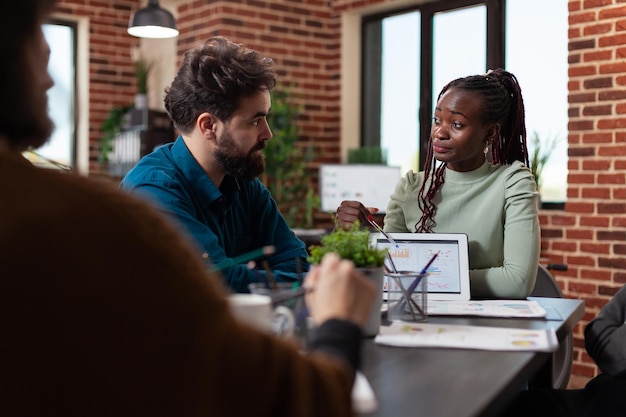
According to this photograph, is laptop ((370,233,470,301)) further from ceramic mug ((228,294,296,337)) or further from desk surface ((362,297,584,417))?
ceramic mug ((228,294,296,337))

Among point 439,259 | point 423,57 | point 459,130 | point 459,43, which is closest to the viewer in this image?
point 439,259

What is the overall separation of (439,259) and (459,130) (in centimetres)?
52

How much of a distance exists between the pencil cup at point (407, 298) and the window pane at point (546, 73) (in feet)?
9.35

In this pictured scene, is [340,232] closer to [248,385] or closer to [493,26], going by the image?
[248,385]

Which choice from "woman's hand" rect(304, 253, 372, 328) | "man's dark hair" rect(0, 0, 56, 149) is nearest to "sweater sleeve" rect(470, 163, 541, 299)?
"woman's hand" rect(304, 253, 372, 328)

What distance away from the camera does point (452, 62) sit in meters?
4.75

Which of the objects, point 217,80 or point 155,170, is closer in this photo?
point 155,170

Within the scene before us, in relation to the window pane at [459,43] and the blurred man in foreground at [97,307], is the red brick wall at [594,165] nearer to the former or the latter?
the window pane at [459,43]

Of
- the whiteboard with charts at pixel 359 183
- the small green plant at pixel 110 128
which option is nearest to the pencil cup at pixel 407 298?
the whiteboard with charts at pixel 359 183

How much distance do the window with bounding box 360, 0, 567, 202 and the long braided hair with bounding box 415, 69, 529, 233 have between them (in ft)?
5.46

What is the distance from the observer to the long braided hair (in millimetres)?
2093

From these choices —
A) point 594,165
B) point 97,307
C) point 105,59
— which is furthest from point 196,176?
point 105,59

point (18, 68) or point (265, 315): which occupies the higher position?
point (18, 68)

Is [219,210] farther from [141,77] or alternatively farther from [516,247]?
[141,77]
